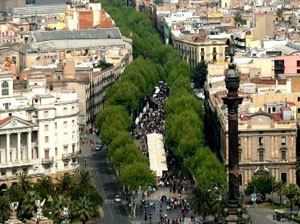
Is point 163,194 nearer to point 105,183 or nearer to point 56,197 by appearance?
point 105,183

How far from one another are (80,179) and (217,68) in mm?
53888

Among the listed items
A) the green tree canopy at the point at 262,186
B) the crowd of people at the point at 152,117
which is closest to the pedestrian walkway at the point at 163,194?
the green tree canopy at the point at 262,186

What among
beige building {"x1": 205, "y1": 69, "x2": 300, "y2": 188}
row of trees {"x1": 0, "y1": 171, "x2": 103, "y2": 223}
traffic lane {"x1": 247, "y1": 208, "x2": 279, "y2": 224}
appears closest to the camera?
row of trees {"x1": 0, "y1": 171, "x2": 103, "y2": 223}

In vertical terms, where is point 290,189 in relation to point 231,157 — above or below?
below

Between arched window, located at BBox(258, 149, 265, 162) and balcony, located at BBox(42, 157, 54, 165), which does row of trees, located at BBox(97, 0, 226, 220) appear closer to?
arched window, located at BBox(258, 149, 265, 162)

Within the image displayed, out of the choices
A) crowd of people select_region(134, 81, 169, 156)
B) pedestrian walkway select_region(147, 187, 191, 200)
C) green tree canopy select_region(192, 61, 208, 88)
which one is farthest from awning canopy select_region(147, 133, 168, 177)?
green tree canopy select_region(192, 61, 208, 88)

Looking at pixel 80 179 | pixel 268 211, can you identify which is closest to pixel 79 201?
pixel 80 179

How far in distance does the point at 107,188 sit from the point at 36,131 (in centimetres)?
856

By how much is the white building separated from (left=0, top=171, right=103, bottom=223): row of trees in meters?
5.56

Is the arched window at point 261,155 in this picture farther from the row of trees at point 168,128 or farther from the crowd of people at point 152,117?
the crowd of people at point 152,117

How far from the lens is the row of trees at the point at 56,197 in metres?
101

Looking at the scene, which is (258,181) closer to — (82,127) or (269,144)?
(269,144)

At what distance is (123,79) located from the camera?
175500mm

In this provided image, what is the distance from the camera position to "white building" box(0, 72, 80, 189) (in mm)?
121750
